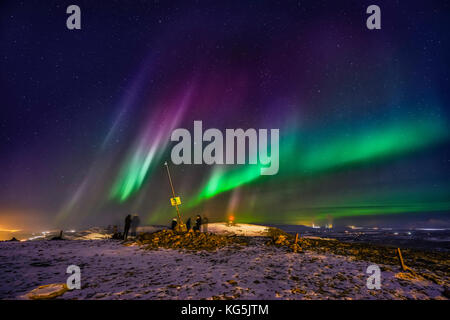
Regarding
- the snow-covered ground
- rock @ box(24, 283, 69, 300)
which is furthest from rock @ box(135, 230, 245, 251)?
rock @ box(24, 283, 69, 300)

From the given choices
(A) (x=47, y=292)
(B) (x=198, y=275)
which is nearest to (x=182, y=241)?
(B) (x=198, y=275)

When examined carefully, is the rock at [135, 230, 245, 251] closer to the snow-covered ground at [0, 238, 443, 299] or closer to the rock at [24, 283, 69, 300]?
the snow-covered ground at [0, 238, 443, 299]

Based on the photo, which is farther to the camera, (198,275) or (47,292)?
(198,275)

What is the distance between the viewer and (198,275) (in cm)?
950

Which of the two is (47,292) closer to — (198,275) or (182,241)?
(198,275)

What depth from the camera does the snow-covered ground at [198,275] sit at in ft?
24.3

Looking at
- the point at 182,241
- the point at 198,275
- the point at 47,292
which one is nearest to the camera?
the point at 47,292

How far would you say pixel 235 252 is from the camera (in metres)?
15.0

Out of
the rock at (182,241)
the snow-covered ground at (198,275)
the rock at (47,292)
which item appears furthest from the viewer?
the rock at (182,241)

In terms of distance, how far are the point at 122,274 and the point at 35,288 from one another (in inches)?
122

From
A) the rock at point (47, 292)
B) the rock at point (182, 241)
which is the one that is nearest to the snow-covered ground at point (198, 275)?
the rock at point (47, 292)

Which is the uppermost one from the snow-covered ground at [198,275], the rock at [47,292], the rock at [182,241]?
the rock at [47,292]

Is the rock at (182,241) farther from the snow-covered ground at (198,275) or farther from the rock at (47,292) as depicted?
the rock at (47,292)
